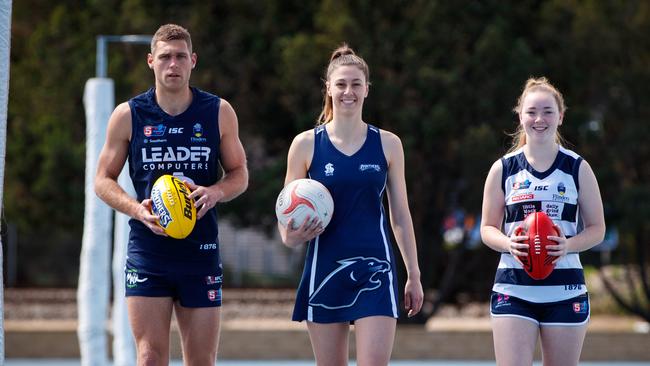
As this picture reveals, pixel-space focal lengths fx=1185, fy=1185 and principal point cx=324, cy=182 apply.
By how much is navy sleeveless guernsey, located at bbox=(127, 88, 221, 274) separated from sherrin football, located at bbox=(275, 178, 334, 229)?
0.43 metres

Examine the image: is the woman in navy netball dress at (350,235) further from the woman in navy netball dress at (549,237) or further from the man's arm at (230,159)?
the woman in navy netball dress at (549,237)

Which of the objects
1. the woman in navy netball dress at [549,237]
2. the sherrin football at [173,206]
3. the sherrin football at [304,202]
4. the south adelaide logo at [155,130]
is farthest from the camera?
the south adelaide logo at [155,130]

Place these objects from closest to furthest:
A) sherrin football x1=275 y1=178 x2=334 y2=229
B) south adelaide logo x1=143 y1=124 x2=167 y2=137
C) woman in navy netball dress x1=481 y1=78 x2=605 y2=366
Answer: sherrin football x1=275 y1=178 x2=334 y2=229
woman in navy netball dress x1=481 y1=78 x2=605 y2=366
south adelaide logo x1=143 y1=124 x2=167 y2=137

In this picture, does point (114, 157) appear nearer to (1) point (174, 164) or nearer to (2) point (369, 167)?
(1) point (174, 164)

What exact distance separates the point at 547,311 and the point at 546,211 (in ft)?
1.70

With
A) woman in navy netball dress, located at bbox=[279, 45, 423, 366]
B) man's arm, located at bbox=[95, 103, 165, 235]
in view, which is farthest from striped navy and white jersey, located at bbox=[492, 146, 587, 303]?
man's arm, located at bbox=[95, 103, 165, 235]

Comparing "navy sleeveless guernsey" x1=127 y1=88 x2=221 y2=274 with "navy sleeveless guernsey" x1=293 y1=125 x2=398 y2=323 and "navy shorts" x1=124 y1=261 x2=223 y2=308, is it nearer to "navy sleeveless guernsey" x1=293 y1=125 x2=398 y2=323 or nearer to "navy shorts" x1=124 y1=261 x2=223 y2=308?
"navy shorts" x1=124 y1=261 x2=223 y2=308

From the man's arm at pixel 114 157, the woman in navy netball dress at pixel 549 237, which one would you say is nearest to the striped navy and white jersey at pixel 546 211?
the woman in navy netball dress at pixel 549 237

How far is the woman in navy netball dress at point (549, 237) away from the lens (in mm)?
6031

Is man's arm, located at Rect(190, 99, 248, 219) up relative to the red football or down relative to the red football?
up

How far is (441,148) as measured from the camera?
1917 cm

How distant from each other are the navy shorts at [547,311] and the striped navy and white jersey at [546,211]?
29 millimetres

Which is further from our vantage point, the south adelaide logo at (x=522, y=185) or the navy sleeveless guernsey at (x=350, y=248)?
the south adelaide logo at (x=522, y=185)

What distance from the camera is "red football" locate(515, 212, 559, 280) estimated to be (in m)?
5.92
